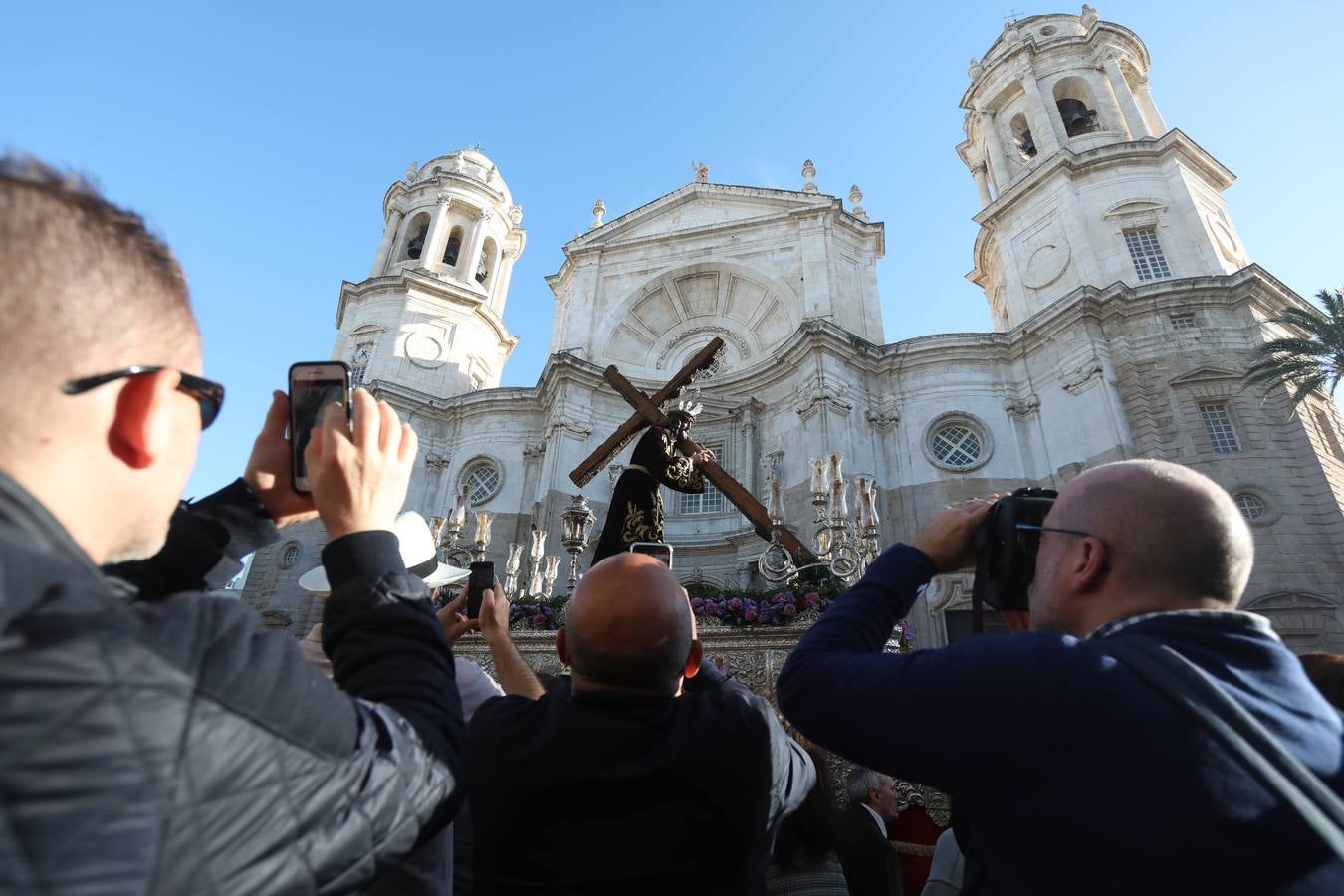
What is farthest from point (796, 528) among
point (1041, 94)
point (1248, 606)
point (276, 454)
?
point (1041, 94)

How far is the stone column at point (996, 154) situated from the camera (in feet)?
88.5

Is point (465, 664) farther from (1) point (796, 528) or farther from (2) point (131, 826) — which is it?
(1) point (796, 528)

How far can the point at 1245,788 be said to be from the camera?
1.36 meters

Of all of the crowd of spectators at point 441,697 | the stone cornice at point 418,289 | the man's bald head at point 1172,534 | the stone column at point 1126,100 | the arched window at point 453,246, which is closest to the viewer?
the crowd of spectators at point 441,697

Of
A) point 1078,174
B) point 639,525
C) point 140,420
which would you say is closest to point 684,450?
point 639,525

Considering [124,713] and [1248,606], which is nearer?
[124,713]

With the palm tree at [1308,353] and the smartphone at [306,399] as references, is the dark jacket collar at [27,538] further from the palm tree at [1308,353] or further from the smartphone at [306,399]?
the palm tree at [1308,353]

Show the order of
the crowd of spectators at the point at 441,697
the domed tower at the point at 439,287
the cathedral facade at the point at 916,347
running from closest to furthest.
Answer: the crowd of spectators at the point at 441,697 → the cathedral facade at the point at 916,347 → the domed tower at the point at 439,287

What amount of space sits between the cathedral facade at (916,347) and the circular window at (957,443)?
0.07 meters

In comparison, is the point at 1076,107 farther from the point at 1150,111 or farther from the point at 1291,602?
the point at 1291,602

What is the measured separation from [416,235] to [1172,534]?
1422 inches

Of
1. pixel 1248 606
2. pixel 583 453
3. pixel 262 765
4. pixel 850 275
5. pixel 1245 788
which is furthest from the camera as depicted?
pixel 850 275

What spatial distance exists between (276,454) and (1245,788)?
2.49 meters

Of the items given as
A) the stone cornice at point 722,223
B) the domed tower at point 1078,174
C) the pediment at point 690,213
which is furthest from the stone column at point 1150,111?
the pediment at point 690,213
